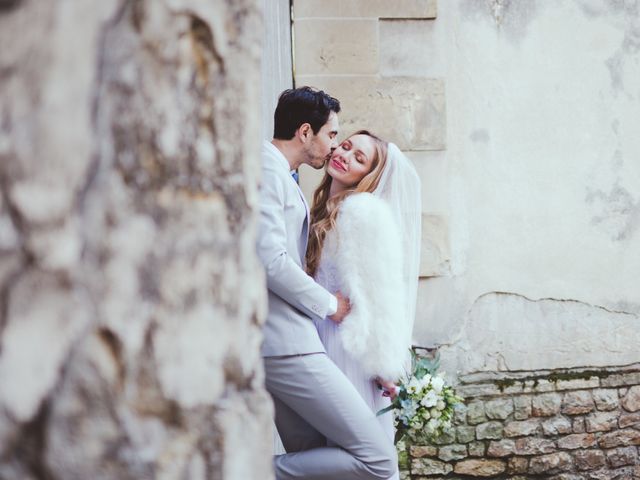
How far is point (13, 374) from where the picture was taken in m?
0.69

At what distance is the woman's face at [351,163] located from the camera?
331cm

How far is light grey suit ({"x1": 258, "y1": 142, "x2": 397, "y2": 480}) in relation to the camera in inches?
107

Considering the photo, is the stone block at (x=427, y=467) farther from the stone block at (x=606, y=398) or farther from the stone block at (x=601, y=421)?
the stone block at (x=606, y=398)

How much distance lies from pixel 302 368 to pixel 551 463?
3.12m

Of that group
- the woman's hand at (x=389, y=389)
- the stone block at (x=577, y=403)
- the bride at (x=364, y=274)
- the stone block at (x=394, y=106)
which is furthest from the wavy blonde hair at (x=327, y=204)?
the stone block at (x=577, y=403)

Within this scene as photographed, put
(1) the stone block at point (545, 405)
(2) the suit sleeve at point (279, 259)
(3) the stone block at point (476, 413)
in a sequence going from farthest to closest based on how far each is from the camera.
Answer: (1) the stone block at point (545, 405), (3) the stone block at point (476, 413), (2) the suit sleeve at point (279, 259)

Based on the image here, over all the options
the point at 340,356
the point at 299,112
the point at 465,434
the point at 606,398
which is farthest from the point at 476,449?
the point at 299,112

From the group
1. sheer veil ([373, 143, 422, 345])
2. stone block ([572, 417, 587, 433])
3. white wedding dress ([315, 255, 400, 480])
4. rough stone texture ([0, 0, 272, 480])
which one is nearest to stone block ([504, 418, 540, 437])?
stone block ([572, 417, 587, 433])

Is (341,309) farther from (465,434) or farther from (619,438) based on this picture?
(619,438)

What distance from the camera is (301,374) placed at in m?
2.71

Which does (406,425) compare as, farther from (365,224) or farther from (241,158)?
(241,158)

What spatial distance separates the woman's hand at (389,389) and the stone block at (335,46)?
7.73 ft

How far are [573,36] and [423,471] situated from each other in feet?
9.62

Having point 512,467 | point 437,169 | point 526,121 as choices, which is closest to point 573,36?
point 526,121
